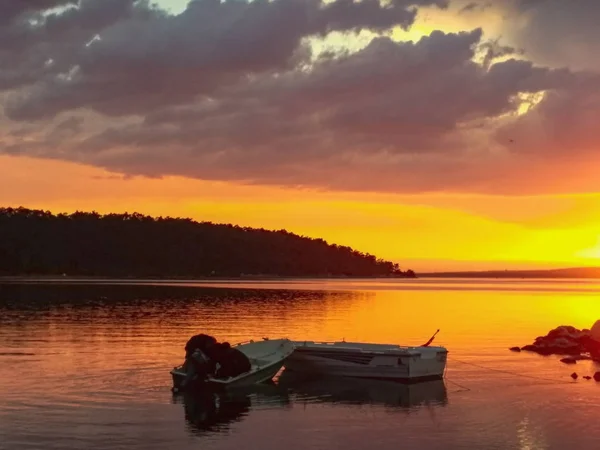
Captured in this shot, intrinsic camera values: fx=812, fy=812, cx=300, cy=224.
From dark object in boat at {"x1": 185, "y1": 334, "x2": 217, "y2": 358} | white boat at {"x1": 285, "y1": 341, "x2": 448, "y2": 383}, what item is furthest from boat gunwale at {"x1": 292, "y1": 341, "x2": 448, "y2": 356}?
dark object in boat at {"x1": 185, "y1": 334, "x2": 217, "y2": 358}

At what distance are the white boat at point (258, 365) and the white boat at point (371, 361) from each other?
Answer: 110 cm

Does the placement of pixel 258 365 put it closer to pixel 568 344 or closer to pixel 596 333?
pixel 568 344

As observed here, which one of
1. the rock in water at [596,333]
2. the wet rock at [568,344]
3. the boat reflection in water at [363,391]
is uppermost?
the rock in water at [596,333]

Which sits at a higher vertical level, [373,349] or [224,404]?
[373,349]

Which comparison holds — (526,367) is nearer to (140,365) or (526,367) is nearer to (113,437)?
(140,365)

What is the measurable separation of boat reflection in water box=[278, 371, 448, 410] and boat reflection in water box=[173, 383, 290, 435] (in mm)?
1145

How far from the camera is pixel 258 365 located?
1462 inches

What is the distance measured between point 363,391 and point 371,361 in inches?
139

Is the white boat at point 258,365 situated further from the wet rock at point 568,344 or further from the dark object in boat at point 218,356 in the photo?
the wet rock at point 568,344

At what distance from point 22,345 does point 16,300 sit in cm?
4956

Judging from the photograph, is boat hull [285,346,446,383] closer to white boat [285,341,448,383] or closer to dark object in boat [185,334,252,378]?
white boat [285,341,448,383]

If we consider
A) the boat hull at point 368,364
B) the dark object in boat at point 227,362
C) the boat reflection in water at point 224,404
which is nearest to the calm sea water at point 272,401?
the boat reflection in water at point 224,404

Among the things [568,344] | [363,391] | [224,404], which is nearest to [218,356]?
[224,404]

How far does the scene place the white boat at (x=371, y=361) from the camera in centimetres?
3897
